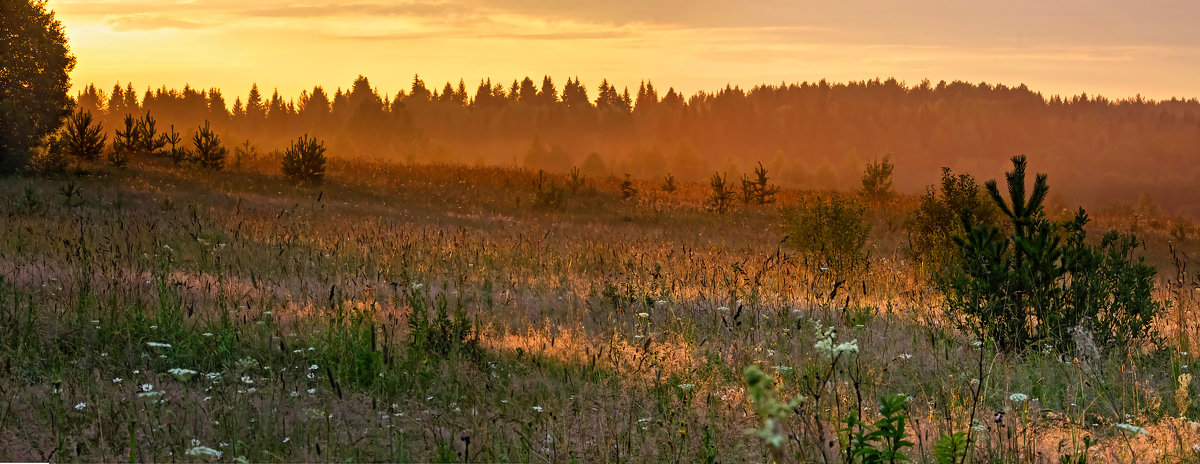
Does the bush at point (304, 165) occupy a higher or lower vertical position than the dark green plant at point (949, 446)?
lower

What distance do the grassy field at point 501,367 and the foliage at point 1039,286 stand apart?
295 millimetres

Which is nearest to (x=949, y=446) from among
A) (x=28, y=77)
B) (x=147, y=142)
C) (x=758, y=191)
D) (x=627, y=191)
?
(x=28, y=77)

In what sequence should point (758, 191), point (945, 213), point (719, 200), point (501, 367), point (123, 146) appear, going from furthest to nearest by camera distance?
point (758, 191), point (719, 200), point (123, 146), point (945, 213), point (501, 367)

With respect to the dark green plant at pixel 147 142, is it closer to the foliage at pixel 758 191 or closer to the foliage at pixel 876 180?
the foliage at pixel 758 191

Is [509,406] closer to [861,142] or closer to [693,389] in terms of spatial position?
[693,389]

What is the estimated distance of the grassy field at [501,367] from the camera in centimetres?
455

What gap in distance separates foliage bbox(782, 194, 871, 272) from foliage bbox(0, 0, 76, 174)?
2074 centimetres

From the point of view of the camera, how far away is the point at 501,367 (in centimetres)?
629

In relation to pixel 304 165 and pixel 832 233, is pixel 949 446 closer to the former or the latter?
pixel 832 233

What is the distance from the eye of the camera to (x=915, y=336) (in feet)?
24.6

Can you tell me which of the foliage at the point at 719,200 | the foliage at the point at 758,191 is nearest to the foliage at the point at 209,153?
the foliage at the point at 719,200

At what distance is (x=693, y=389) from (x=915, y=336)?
2.88 m

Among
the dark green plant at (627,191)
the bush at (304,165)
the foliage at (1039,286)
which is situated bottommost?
the dark green plant at (627,191)

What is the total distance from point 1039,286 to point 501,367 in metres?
4.79
